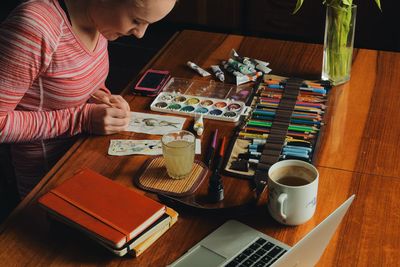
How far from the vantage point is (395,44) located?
3.28 meters

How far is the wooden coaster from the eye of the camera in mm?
1212

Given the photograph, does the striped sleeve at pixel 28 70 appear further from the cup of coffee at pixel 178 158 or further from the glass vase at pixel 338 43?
the glass vase at pixel 338 43

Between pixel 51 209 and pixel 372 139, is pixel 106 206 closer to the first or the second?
pixel 51 209

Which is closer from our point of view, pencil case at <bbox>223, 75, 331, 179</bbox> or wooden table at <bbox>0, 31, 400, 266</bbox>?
wooden table at <bbox>0, 31, 400, 266</bbox>

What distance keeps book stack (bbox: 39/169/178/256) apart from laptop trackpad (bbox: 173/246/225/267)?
0.08 meters

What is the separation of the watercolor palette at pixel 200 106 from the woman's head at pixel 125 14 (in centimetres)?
20

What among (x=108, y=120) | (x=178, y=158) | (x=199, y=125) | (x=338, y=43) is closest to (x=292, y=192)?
(x=178, y=158)

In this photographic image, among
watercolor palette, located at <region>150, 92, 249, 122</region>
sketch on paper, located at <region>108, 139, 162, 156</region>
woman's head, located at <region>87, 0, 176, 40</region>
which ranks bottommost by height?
watercolor palette, located at <region>150, 92, 249, 122</region>

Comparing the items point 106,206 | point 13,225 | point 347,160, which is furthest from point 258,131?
point 13,225

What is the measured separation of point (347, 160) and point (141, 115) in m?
0.53

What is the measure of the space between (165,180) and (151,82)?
17.8 inches

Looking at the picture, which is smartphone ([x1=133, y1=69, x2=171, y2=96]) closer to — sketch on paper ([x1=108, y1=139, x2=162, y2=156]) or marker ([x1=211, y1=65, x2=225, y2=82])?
marker ([x1=211, y1=65, x2=225, y2=82])

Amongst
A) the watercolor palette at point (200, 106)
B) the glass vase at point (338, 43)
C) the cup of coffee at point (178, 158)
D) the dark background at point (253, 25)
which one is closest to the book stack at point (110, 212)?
the cup of coffee at point (178, 158)

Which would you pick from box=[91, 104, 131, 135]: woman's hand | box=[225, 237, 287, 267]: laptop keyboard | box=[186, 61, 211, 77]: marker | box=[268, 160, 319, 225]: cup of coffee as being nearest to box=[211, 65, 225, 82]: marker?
box=[186, 61, 211, 77]: marker
